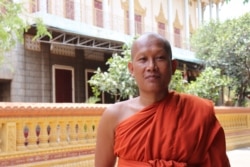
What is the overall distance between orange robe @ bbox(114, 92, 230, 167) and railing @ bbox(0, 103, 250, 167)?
2.92 meters

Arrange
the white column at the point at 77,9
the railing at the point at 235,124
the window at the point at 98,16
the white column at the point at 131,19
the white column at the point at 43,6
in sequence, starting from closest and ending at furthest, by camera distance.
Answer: the railing at the point at 235,124
the white column at the point at 43,6
the white column at the point at 77,9
the window at the point at 98,16
the white column at the point at 131,19

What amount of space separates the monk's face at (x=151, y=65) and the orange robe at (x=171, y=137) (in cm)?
8

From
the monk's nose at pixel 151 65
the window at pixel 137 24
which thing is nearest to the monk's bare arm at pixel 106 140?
the monk's nose at pixel 151 65

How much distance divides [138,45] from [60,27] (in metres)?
8.09

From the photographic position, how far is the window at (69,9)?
11062 millimetres

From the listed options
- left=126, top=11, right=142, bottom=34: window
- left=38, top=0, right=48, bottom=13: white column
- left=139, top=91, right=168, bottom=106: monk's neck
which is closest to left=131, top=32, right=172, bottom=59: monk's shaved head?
left=139, top=91, right=168, bottom=106: monk's neck

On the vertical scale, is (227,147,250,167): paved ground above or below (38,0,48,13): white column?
below

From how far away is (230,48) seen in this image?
12.9 meters

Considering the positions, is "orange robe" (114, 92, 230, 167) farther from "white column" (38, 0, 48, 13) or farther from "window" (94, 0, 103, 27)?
"window" (94, 0, 103, 27)

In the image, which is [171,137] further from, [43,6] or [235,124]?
[235,124]

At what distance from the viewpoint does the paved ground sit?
6.96m

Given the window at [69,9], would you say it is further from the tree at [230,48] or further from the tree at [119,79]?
the tree at [230,48]

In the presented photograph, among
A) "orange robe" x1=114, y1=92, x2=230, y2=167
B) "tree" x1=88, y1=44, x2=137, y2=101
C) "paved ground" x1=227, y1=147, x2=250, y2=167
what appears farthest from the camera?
"tree" x1=88, y1=44, x2=137, y2=101

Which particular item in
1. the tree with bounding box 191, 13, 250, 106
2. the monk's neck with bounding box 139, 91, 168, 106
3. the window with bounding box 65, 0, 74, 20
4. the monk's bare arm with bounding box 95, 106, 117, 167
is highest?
the window with bounding box 65, 0, 74, 20
